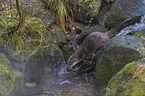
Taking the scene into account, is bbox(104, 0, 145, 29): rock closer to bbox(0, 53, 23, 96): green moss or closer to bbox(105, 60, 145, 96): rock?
bbox(105, 60, 145, 96): rock

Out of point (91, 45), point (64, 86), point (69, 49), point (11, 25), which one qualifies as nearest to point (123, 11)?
point (91, 45)

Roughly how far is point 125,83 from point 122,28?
2.53 metres

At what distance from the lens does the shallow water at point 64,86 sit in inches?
115

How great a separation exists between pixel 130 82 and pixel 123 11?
2.92m

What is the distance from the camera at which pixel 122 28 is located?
13.6 ft

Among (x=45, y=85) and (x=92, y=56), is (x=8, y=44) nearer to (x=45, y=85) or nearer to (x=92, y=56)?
(x=45, y=85)

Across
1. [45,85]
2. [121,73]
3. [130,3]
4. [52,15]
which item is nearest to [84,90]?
[45,85]

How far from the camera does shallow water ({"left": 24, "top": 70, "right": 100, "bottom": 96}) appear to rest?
292 centimetres

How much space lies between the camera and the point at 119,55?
102 inches

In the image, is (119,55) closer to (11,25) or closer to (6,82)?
(6,82)

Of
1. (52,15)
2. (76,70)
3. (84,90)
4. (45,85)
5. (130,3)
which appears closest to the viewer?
(84,90)

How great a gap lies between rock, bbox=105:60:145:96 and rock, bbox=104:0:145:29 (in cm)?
258

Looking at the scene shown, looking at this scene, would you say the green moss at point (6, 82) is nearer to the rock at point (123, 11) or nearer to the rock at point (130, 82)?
the rock at point (130, 82)

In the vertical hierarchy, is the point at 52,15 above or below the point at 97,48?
above
